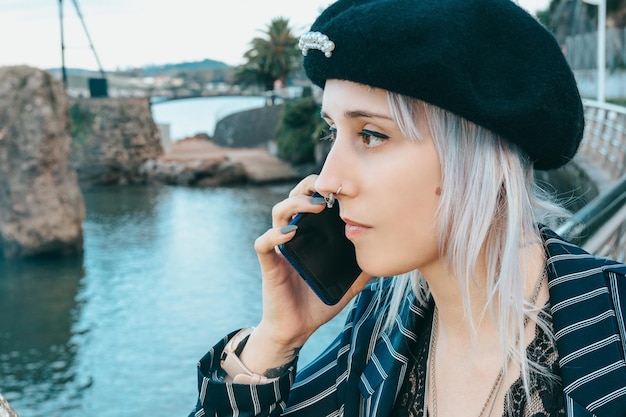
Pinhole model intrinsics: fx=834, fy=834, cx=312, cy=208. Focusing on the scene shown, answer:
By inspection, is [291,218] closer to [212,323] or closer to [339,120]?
[339,120]

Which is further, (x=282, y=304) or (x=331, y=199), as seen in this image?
(x=282, y=304)

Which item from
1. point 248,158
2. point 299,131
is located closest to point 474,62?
point 299,131

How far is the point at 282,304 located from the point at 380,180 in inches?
18.7

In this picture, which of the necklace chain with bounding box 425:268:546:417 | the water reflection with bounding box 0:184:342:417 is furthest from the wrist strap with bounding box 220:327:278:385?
the water reflection with bounding box 0:184:342:417

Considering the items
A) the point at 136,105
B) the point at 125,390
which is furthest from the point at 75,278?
the point at 136,105

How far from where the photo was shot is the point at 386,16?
128 centimetres

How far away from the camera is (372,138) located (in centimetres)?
137

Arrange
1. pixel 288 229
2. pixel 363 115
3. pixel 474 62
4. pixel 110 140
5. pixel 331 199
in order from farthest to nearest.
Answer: pixel 110 140 → pixel 288 229 → pixel 331 199 → pixel 363 115 → pixel 474 62

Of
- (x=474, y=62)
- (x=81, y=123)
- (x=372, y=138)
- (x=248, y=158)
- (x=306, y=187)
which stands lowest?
(x=248, y=158)

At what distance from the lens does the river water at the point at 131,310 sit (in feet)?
48.2

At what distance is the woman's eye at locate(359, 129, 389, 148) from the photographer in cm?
135

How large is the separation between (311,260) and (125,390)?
13977 mm

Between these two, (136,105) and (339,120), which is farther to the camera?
(136,105)

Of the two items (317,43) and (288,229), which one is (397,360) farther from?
(317,43)
